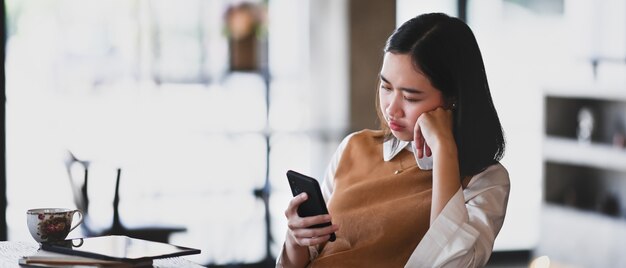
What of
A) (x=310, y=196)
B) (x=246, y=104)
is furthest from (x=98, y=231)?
(x=310, y=196)

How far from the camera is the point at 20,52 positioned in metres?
4.84

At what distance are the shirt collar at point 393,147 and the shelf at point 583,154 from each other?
2.72m

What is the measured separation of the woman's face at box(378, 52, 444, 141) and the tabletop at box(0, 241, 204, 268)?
1.63 ft

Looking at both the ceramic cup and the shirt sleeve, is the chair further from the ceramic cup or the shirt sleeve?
the shirt sleeve

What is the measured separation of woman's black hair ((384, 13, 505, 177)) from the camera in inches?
82.3

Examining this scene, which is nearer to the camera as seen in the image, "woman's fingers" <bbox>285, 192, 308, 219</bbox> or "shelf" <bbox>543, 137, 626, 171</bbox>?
"woman's fingers" <bbox>285, 192, 308, 219</bbox>

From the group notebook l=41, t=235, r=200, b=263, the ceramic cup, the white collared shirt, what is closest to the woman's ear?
the white collared shirt

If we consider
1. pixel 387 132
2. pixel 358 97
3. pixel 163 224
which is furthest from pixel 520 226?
pixel 387 132

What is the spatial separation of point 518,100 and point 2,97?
2.70m

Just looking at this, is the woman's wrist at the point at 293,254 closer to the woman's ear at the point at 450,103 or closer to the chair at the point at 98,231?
the woman's ear at the point at 450,103

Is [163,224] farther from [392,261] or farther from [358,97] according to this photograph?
[392,261]

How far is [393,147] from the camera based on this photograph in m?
2.29

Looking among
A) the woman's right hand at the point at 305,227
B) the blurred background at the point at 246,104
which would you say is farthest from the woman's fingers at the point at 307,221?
the blurred background at the point at 246,104

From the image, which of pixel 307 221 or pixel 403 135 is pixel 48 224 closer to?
pixel 307 221
